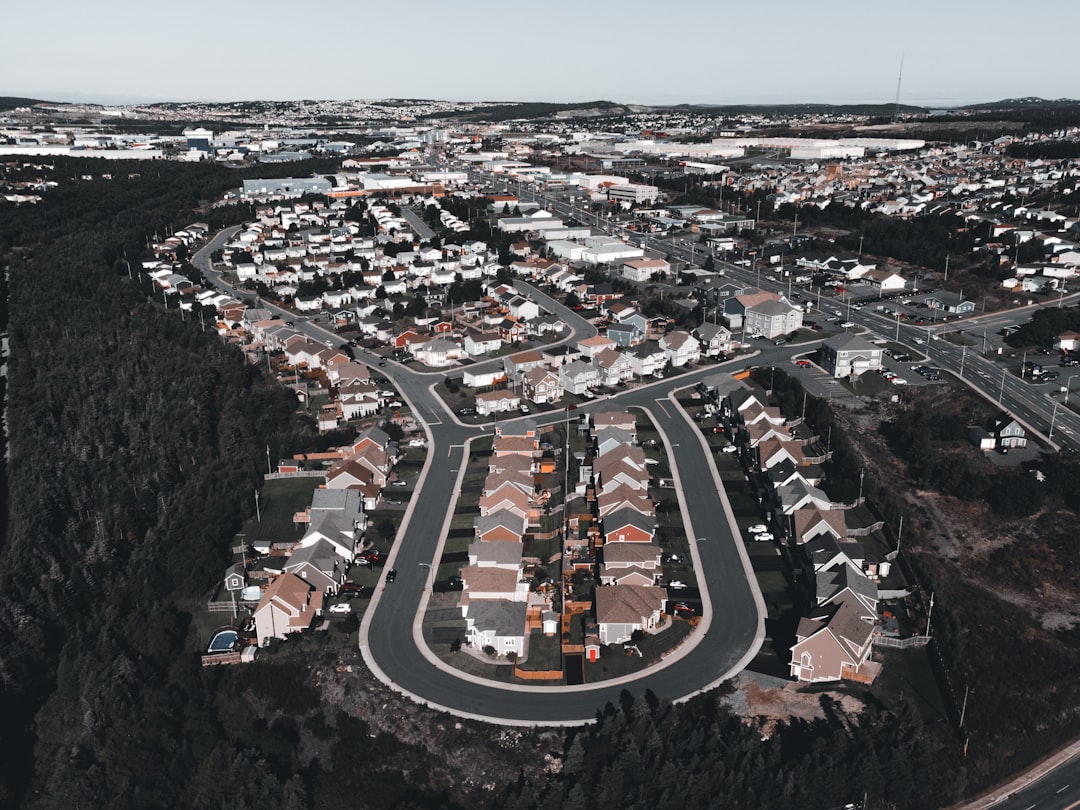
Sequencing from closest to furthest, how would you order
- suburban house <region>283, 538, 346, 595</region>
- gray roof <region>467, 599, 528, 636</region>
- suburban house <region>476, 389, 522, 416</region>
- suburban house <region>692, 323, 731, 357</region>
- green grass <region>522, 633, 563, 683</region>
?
green grass <region>522, 633, 563, 683</region> → gray roof <region>467, 599, 528, 636</region> → suburban house <region>283, 538, 346, 595</region> → suburban house <region>476, 389, 522, 416</region> → suburban house <region>692, 323, 731, 357</region>

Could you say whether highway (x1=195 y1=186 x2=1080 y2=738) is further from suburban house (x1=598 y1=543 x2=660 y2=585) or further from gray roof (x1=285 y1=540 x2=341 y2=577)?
gray roof (x1=285 y1=540 x2=341 y2=577)

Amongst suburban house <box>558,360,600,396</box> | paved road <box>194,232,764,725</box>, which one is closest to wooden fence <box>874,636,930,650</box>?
paved road <box>194,232,764,725</box>

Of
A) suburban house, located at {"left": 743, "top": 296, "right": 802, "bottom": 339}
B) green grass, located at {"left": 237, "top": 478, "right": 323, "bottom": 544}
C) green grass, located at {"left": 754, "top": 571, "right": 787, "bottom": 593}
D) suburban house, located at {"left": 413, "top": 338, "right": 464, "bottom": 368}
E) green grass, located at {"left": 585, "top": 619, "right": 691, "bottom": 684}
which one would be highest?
suburban house, located at {"left": 743, "top": 296, "right": 802, "bottom": 339}

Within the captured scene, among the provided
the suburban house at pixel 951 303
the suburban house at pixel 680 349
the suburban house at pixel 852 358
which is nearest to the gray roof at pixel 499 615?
the suburban house at pixel 680 349

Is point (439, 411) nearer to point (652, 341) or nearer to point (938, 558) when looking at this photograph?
point (652, 341)

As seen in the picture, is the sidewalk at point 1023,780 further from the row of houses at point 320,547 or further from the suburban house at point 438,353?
the suburban house at point 438,353

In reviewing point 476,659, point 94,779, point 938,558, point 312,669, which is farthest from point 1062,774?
point 94,779
